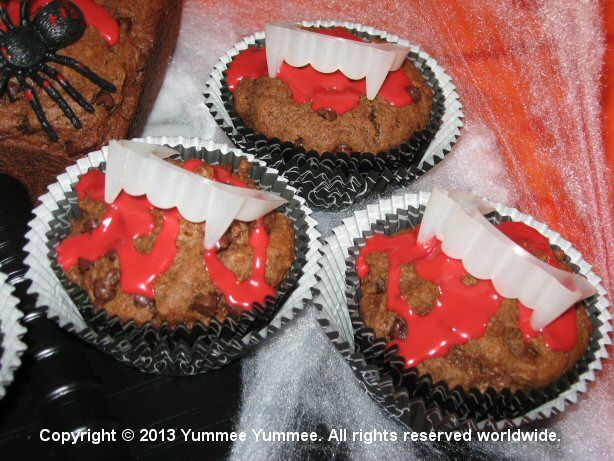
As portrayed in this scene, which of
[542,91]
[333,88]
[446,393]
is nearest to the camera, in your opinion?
[446,393]

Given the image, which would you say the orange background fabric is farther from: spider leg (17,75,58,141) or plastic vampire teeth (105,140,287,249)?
spider leg (17,75,58,141)

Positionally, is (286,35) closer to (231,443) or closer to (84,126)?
(84,126)

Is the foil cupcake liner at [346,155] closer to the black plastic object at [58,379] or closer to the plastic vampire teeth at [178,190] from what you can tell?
the plastic vampire teeth at [178,190]

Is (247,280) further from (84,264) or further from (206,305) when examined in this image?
(84,264)

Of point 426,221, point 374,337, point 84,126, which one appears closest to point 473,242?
point 426,221

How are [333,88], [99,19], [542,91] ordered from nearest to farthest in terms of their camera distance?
[99,19], [333,88], [542,91]

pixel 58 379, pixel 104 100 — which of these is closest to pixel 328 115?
pixel 104 100

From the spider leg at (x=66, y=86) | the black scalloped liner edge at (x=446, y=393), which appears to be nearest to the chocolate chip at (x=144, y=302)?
the black scalloped liner edge at (x=446, y=393)
